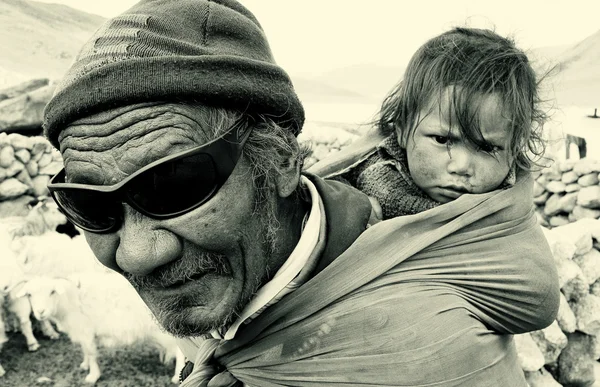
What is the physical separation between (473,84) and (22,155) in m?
10.6

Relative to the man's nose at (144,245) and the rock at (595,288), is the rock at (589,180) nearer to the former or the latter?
the rock at (595,288)

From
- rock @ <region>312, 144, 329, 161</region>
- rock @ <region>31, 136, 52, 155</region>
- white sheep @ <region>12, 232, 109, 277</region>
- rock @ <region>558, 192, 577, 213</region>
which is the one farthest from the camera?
rock @ <region>312, 144, 329, 161</region>

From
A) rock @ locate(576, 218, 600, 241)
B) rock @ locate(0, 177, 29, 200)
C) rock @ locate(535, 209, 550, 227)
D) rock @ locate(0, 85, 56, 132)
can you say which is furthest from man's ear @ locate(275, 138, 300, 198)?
rock @ locate(0, 85, 56, 132)

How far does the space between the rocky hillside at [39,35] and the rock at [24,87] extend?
6473mm

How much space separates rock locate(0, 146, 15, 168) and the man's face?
398 inches

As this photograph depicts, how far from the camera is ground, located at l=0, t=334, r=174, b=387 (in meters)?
5.81

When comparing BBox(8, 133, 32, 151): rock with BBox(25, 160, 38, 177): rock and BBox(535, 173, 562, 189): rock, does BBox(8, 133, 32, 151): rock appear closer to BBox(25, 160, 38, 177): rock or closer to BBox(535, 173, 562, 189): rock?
BBox(25, 160, 38, 177): rock

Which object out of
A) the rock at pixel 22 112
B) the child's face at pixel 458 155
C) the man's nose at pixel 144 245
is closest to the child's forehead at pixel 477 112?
the child's face at pixel 458 155

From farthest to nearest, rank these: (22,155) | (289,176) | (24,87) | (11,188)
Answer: (24,87) < (22,155) < (11,188) < (289,176)

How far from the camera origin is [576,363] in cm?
444

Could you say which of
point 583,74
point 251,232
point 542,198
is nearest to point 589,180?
point 542,198

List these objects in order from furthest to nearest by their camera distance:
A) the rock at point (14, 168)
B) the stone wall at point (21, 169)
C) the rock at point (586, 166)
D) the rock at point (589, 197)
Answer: the rock at point (14, 168), the stone wall at point (21, 169), the rock at point (586, 166), the rock at point (589, 197)

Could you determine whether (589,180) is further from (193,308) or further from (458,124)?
(193,308)

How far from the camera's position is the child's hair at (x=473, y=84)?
200 cm
